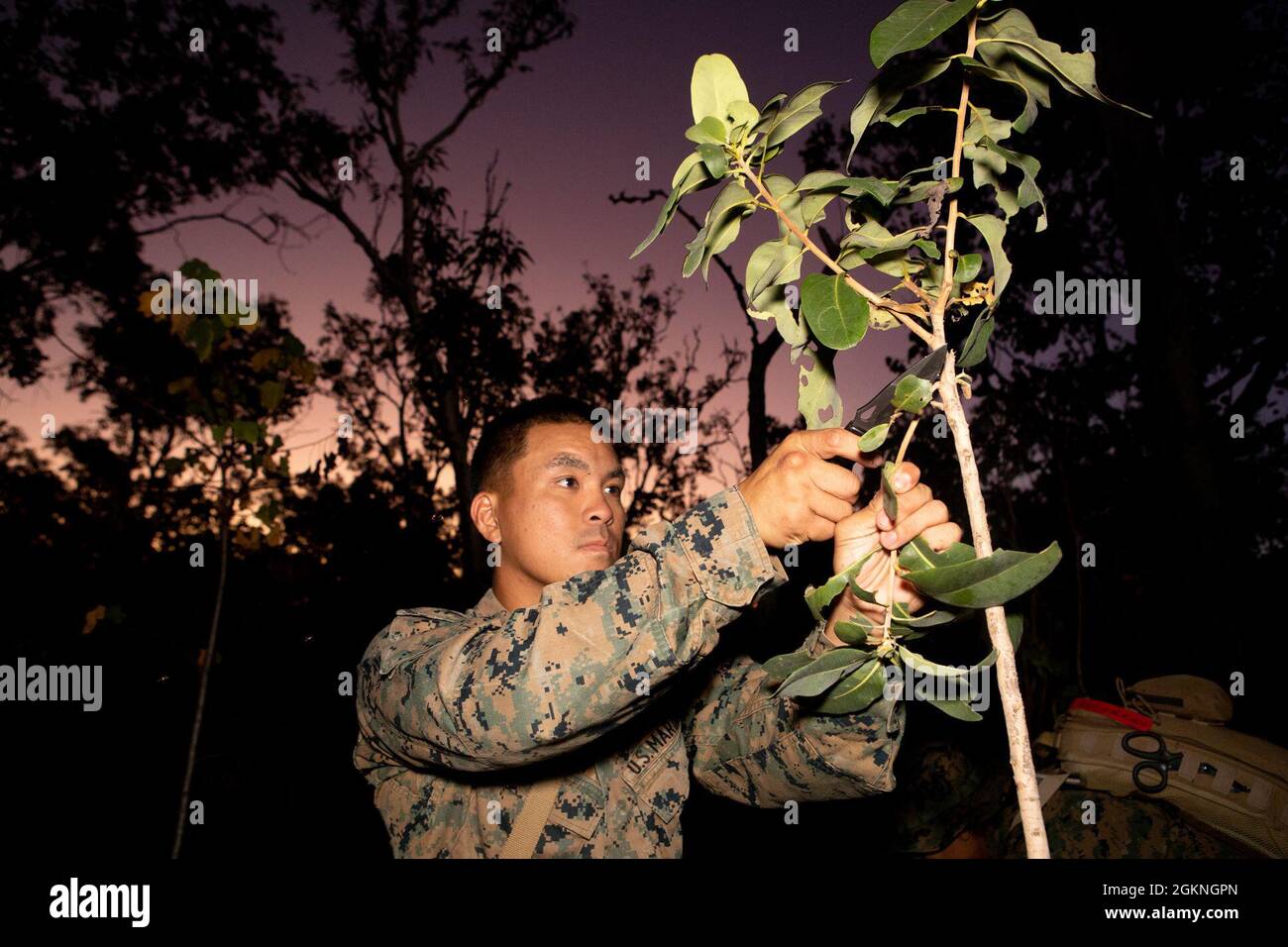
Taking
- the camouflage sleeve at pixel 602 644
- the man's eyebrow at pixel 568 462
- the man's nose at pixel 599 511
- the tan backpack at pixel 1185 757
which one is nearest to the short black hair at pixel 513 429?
the man's eyebrow at pixel 568 462

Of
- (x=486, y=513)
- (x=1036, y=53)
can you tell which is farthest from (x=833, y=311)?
(x=486, y=513)

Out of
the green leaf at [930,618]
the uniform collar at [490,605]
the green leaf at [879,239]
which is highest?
the green leaf at [879,239]

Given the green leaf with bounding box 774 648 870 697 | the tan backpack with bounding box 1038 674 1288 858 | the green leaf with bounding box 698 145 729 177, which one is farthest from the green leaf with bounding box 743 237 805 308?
the tan backpack with bounding box 1038 674 1288 858

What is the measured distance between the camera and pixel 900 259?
41.5 inches

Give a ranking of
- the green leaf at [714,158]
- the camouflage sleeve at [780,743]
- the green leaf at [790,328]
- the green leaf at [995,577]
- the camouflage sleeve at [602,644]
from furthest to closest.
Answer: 1. the camouflage sleeve at [780,743]
2. the camouflage sleeve at [602,644]
3. the green leaf at [790,328]
4. the green leaf at [714,158]
5. the green leaf at [995,577]

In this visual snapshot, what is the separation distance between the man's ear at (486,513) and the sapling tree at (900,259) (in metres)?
1.77

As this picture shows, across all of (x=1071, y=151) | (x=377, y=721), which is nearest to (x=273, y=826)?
(x=377, y=721)

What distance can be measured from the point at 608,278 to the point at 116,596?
1420 centimetres

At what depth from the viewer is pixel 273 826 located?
5.55 m

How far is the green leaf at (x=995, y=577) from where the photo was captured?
0.76 m

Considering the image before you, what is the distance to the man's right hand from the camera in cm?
116

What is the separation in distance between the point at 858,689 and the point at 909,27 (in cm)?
96

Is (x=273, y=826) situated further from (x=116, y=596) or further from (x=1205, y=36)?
(x=1205, y=36)

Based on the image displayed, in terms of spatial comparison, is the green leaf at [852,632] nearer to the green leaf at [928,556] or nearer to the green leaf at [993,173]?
the green leaf at [928,556]
